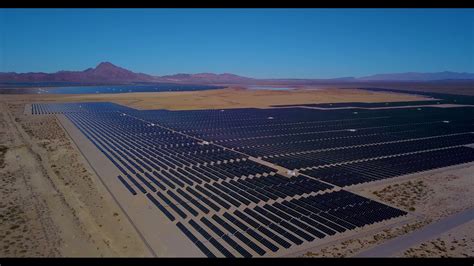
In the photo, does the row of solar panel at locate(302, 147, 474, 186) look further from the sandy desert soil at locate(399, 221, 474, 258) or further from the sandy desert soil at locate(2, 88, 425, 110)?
the sandy desert soil at locate(2, 88, 425, 110)

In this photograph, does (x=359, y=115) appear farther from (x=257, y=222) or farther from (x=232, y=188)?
(x=257, y=222)

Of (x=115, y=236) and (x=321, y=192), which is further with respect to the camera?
(x=321, y=192)

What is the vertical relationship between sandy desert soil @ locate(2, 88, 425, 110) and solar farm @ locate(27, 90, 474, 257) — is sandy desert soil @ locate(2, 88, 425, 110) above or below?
above

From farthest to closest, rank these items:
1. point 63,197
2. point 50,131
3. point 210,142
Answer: point 50,131 < point 210,142 < point 63,197

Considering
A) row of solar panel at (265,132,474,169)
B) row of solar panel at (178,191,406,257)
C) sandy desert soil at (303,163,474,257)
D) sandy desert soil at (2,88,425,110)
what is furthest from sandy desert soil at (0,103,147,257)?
sandy desert soil at (2,88,425,110)

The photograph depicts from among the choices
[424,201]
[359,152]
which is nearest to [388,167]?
[359,152]
